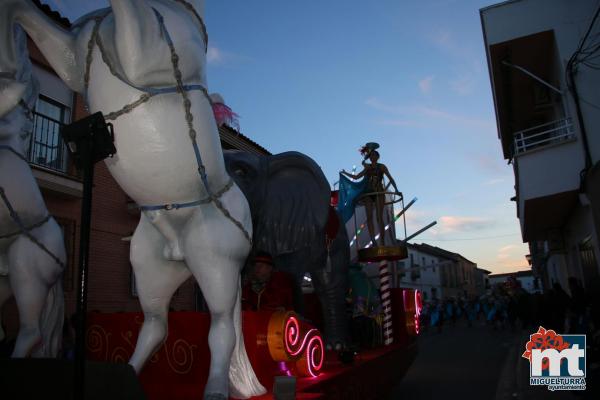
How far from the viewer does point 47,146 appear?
340 inches

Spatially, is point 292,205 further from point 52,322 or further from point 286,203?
point 52,322

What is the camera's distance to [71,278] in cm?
835

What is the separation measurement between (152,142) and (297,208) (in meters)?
1.63

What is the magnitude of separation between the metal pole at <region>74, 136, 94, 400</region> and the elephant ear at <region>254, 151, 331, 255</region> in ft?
5.90

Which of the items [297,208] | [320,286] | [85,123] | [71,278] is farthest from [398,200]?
[71,278]

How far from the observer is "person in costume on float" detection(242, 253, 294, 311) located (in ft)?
12.8

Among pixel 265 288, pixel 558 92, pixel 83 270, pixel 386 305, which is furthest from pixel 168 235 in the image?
pixel 558 92

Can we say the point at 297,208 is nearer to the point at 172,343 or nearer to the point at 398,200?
the point at 172,343

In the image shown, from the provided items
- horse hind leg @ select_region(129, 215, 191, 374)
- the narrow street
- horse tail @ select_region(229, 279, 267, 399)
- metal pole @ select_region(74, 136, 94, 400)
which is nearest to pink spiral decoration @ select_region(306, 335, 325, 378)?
horse tail @ select_region(229, 279, 267, 399)

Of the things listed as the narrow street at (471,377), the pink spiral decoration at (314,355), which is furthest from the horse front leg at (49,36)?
the narrow street at (471,377)

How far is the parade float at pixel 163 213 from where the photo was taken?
83.7 inches

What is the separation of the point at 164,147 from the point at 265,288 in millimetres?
2163

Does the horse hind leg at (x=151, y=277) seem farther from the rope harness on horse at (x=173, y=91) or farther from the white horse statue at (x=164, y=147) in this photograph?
the rope harness on horse at (x=173, y=91)
